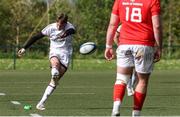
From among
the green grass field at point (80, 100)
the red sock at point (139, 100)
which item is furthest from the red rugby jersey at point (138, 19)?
the green grass field at point (80, 100)

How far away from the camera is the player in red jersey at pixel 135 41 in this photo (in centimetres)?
1022

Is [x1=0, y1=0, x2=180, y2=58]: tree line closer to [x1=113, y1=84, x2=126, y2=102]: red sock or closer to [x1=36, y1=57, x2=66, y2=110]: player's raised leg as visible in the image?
[x1=36, y1=57, x2=66, y2=110]: player's raised leg

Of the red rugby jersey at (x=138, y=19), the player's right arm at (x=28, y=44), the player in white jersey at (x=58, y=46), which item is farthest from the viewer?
the player in white jersey at (x=58, y=46)

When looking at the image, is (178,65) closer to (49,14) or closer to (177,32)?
(177,32)

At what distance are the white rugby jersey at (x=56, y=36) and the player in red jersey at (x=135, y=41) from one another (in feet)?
12.0

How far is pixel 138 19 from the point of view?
10266 millimetres

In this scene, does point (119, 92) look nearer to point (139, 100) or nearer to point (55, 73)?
point (139, 100)

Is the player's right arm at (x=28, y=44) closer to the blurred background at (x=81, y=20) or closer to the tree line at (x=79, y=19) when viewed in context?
the blurred background at (x=81, y=20)

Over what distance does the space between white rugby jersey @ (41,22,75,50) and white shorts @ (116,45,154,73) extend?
3770 millimetres

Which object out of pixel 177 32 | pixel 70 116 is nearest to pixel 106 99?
pixel 70 116

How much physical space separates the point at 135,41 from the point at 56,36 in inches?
156

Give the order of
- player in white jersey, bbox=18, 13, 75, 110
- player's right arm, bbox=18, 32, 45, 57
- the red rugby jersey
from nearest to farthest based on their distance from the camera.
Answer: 1. the red rugby jersey
2. player's right arm, bbox=18, 32, 45, 57
3. player in white jersey, bbox=18, 13, 75, 110

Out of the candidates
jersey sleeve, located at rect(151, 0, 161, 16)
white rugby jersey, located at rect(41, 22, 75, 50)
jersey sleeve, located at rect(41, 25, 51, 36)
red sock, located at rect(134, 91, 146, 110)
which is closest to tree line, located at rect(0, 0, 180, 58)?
white rugby jersey, located at rect(41, 22, 75, 50)

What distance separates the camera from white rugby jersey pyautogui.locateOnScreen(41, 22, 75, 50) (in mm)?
13938
